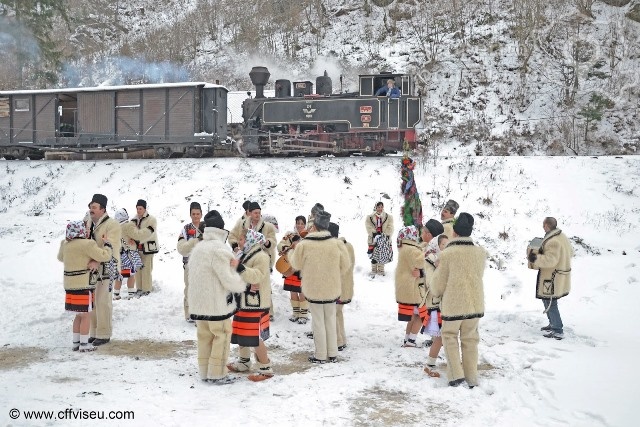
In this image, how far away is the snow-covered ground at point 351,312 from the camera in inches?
192

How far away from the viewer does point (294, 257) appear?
630 cm

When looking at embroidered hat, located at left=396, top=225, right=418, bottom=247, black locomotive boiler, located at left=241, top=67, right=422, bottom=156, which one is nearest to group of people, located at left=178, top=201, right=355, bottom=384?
embroidered hat, located at left=396, top=225, right=418, bottom=247

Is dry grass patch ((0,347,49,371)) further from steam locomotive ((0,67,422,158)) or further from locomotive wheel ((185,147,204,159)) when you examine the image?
locomotive wheel ((185,147,204,159))

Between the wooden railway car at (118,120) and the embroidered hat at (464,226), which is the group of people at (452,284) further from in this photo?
the wooden railway car at (118,120)

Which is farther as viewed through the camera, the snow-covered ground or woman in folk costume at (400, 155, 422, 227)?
woman in folk costume at (400, 155, 422, 227)

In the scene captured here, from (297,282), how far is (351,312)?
1329mm

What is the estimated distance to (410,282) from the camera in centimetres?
673

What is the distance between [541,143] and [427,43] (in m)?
9.63

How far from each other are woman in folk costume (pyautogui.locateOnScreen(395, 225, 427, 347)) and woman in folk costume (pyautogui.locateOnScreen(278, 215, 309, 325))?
1413 mm

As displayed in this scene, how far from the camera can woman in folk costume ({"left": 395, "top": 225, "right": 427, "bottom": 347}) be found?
6.66 m

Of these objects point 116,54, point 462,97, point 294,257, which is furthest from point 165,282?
point 116,54

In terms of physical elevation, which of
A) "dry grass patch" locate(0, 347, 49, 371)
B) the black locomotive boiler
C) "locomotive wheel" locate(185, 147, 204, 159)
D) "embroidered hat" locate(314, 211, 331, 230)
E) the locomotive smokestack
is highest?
the locomotive smokestack

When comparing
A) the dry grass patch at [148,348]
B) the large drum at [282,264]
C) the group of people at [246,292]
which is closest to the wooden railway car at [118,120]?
the large drum at [282,264]

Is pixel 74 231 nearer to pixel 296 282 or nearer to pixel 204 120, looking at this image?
pixel 296 282
